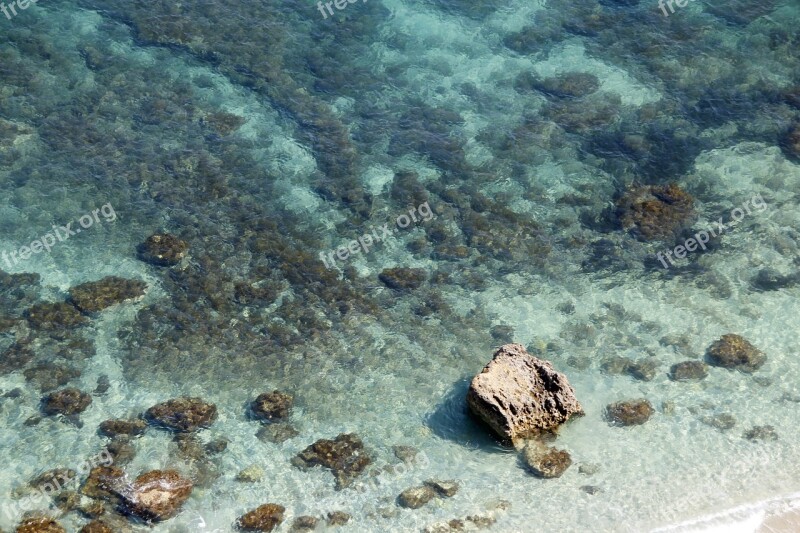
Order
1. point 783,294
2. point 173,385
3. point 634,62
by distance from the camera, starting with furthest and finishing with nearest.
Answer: point 634,62 < point 783,294 < point 173,385

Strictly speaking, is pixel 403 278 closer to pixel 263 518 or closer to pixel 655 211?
pixel 655 211

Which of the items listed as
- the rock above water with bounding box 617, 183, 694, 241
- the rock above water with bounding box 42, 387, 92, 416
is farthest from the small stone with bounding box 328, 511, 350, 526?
the rock above water with bounding box 617, 183, 694, 241

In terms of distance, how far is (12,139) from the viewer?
82.7 feet

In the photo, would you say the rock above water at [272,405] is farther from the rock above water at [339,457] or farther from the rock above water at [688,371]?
the rock above water at [688,371]

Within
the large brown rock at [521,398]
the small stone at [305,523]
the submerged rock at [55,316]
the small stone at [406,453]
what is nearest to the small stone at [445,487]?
the small stone at [406,453]

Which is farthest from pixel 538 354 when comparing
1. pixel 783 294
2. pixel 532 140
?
pixel 532 140

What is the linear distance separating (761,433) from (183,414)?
12568 mm

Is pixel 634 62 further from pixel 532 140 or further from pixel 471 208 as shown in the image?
pixel 471 208

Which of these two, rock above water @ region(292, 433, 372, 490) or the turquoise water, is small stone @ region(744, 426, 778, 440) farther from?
rock above water @ region(292, 433, 372, 490)

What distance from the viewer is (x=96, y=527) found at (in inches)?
639

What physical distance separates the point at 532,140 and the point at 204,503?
48.2ft

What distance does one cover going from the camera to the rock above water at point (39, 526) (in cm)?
1608

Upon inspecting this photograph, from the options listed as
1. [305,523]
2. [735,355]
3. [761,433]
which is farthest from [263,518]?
[735,355]

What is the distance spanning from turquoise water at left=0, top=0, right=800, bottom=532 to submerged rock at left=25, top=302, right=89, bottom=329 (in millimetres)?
267
